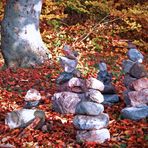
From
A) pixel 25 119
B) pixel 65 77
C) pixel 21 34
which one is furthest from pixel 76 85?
pixel 21 34

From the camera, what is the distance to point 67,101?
225 inches

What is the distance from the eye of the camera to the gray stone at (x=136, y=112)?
5.46 metres

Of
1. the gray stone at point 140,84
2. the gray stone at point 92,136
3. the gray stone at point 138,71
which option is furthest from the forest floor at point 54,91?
the gray stone at point 138,71

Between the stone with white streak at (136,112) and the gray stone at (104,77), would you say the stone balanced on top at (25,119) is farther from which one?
the gray stone at (104,77)

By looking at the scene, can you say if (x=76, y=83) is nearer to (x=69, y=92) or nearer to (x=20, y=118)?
(x=69, y=92)

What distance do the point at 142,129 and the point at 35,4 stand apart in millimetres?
4542

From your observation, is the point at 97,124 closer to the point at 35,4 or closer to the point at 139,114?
the point at 139,114

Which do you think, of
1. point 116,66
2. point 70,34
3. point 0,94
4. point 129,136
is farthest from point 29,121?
point 70,34

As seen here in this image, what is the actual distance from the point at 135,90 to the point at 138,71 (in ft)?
0.89

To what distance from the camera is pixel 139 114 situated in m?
5.46

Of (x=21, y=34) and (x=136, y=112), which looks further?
(x=21, y=34)

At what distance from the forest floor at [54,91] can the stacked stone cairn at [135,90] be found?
0.12m

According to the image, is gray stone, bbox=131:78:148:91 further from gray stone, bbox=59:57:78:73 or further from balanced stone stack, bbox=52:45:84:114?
gray stone, bbox=59:57:78:73

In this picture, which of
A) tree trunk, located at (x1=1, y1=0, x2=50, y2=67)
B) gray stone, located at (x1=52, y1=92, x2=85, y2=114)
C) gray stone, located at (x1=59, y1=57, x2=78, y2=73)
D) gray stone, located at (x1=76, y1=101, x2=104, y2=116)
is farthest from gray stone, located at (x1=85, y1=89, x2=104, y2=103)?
tree trunk, located at (x1=1, y1=0, x2=50, y2=67)
